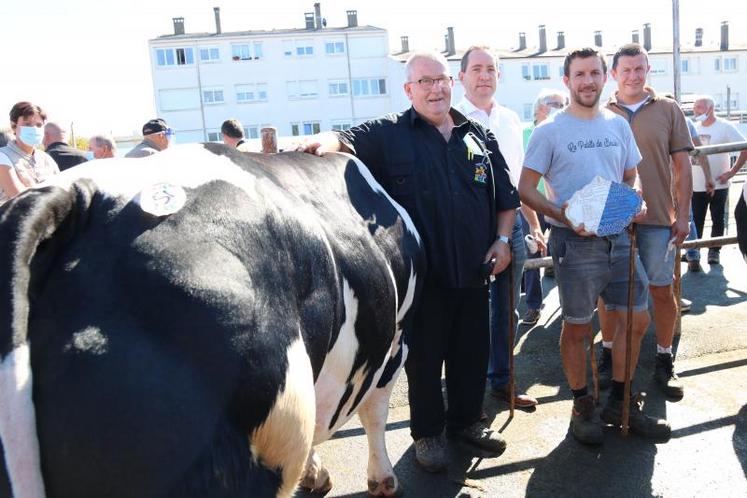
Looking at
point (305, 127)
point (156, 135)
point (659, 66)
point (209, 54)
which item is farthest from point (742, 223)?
point (659, 66)

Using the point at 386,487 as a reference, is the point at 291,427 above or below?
above

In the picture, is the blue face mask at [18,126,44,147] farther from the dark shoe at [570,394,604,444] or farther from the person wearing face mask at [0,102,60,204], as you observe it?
the dark shoe at [570,394,604,444]

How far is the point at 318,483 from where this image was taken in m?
3.29

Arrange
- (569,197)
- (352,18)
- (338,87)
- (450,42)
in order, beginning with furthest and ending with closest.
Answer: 1. (450,42)
2. (352,18)
3. (338,87)
4. (569,197)

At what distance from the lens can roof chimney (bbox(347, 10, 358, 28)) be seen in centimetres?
5294

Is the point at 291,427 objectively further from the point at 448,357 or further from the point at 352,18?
the point at 352,18

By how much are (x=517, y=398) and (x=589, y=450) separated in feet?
2.36

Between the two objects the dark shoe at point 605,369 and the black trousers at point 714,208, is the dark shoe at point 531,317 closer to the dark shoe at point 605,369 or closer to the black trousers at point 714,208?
the dark shoe at point 605,369

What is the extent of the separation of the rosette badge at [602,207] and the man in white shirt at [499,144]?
0.72 meters

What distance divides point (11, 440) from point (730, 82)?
6700 centimetres

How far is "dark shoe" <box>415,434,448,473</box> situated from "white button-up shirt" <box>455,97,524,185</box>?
1.92 m

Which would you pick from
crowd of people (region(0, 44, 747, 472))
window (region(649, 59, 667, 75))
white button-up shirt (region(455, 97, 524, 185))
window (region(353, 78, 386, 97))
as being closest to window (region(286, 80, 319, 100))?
window (region(353, 78, 386, 97))

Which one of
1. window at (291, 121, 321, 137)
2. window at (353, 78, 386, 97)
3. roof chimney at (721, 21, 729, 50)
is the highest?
roof chimney at (721, 21, 729, 50)

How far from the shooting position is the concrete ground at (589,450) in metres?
3.24
